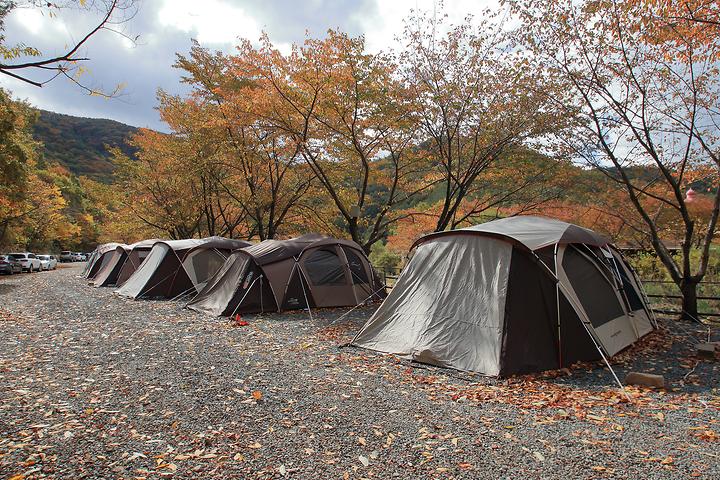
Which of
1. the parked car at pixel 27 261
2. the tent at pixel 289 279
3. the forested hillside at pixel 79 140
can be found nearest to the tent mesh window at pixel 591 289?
the tent at pixel 289 279

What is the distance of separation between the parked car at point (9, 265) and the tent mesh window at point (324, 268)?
86.1 ft

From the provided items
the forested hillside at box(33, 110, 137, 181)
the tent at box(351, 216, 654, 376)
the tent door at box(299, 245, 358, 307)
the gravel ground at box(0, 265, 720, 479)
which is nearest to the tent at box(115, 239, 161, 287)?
the tent door at box(299, 245, 358, 307)

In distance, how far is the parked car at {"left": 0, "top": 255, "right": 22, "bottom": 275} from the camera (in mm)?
27255

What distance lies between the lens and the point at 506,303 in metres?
5.81

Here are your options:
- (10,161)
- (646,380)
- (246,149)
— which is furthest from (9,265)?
(646,380)

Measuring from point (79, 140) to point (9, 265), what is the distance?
275 ft

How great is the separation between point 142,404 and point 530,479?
3679 mm

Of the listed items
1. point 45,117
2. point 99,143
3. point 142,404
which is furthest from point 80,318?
point 45,117

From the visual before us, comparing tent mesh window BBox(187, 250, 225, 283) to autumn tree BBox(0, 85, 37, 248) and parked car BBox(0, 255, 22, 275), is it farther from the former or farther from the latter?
parked car BBox(0, 255, 22, 275)

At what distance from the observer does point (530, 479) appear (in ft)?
10.1

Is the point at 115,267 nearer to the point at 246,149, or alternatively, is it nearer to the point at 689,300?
the point at 246,149

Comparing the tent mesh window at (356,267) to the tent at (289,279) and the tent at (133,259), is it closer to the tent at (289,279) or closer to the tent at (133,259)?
the tent at (289,279)

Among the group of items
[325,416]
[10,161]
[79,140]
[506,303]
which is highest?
[79,140]

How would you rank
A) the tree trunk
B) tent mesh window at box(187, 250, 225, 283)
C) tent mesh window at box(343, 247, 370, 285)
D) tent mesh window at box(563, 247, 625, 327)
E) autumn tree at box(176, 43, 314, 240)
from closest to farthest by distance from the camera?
1. tent mesh window at box(563, 247, 625, 327)
2. the tree trunk
3. tent mesh window at box(343, 247, 370, 285)
4. tent mesh window at box(187, 250, 225, 283)
5. autumn tree at box(176, 43, 314, 240)
